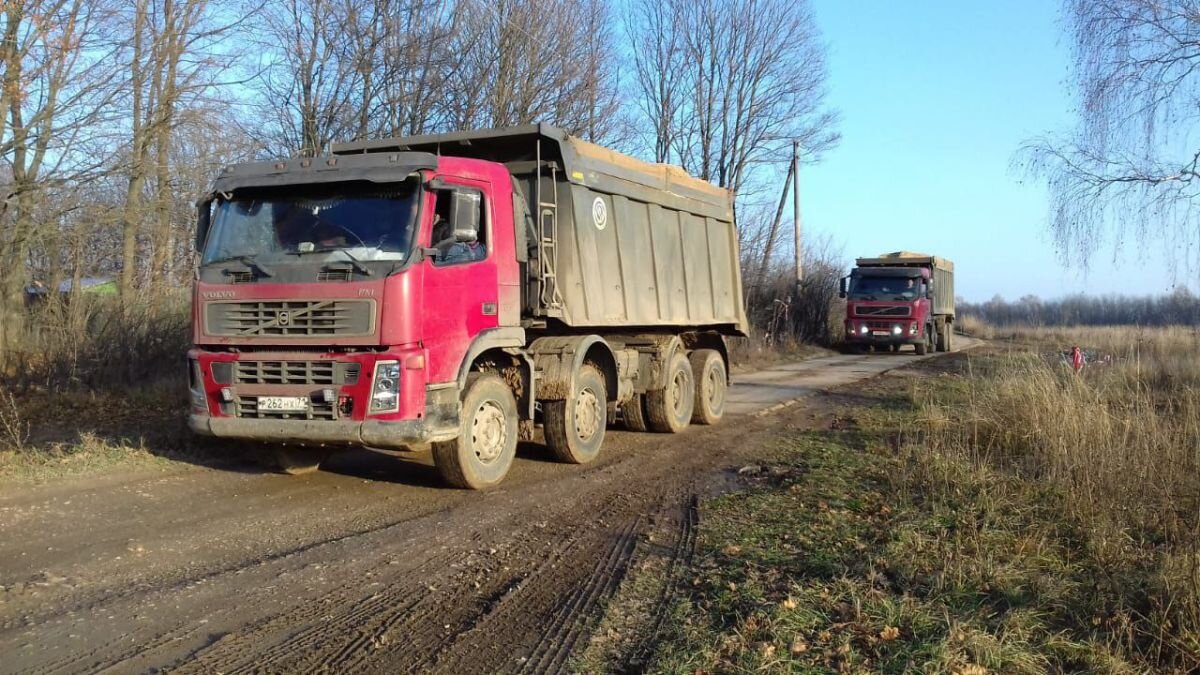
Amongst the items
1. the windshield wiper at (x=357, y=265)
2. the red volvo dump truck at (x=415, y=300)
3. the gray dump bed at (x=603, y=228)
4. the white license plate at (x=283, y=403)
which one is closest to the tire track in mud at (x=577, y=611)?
the red volvo dump truck at (x=415, y=300)

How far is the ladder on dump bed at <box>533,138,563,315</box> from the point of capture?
7836 millimetres

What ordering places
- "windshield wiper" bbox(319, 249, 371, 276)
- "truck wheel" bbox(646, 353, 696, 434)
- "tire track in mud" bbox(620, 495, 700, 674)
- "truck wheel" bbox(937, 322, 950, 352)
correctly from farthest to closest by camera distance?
"truck wheel" bbox(937, 322, 950, 352), "truck wheel" bbox(646, 353, 696, 434), "windshield wiper" bbox(319, 249, 371, 276), "tire track in mud" bbox(620, 495, 700, 674)

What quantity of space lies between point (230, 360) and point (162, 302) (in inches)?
341

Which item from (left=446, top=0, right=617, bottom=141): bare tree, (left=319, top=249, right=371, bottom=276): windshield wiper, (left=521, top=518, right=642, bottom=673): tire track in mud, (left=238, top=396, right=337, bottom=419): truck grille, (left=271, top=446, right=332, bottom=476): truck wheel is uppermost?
(left=446, top=0, right=617, bottom=141): bare tree

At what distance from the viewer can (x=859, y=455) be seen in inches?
336

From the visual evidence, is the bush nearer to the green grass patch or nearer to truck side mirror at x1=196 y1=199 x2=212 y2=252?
truck side mirror at x1=196 y1=199 x2=212 y2=252

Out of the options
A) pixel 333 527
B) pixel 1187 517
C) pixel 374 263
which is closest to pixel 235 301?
pixel 374 263

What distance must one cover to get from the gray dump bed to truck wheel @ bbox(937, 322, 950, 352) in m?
22.0

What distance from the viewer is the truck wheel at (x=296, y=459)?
775 cm

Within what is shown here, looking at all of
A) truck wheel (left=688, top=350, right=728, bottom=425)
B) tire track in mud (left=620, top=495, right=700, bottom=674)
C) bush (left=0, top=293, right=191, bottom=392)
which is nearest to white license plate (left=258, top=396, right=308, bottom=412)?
tire track in mud (left=620, top=495, right=700, bottom=674)

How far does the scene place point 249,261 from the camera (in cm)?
654

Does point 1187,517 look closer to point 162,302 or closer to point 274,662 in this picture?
point 274,662

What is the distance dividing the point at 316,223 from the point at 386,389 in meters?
1.58

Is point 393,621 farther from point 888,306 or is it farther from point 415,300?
Result: point 888,306
